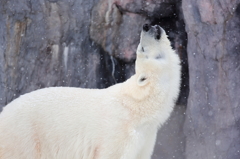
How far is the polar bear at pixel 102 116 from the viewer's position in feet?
9.86

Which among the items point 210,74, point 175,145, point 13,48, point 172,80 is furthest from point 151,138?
point 13,48

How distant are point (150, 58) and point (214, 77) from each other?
5.29 feet

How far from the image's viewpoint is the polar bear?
301 centimetres

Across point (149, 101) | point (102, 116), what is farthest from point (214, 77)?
point (102, 116)

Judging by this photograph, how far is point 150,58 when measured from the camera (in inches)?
118

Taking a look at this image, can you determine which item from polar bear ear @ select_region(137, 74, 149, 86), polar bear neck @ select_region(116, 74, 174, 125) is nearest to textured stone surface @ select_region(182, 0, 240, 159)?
polar bear neck @ select_region(116, 74, 174, 125)

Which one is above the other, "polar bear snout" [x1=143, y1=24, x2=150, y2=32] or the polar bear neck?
"polar bear snout" [x1=143, y1=24, x2=150, y2=32]

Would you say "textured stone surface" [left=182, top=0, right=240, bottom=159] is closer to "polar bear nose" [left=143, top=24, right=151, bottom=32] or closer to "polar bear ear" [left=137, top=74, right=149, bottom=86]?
"polar bear nose" [left=143, top=24, right=151, bottom=32]

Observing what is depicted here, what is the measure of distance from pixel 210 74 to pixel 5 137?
2256mm

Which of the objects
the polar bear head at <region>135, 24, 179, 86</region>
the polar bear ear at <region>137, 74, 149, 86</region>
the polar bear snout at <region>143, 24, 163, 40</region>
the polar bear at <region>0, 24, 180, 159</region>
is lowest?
the polar bear at <region>0, 24, 180, 159</region>


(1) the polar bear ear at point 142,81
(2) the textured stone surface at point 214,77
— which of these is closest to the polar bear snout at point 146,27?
(1) the polar bear ear at point 142,81

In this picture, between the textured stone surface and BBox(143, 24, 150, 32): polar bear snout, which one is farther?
the textured stone surface

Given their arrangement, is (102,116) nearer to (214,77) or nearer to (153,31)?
(153,31)

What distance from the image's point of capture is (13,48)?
5105mm
